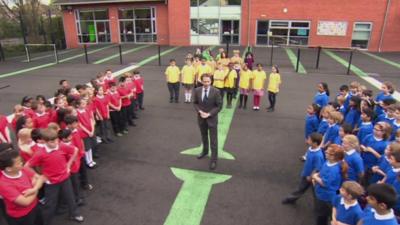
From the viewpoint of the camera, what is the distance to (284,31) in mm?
26469

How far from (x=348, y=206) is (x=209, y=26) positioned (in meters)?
26.1

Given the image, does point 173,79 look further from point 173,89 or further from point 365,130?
point 365,130

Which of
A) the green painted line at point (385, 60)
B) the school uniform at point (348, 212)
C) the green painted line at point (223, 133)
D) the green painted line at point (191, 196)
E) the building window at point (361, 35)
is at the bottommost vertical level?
the green painted line at point (191, 196)

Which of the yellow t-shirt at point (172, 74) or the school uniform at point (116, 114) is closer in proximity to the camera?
the school uniform at point (116, 114)

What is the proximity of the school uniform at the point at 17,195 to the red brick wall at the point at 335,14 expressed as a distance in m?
25.6

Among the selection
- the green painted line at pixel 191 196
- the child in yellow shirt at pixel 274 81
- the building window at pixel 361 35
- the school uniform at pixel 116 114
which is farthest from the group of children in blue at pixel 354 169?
the building window at pixel 361 35

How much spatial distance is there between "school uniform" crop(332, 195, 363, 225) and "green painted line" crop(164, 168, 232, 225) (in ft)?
6.93

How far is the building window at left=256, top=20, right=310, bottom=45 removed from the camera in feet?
85.1

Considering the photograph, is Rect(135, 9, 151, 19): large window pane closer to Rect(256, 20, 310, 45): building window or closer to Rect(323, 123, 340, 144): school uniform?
Rect(256, 20, 310, 45): building window

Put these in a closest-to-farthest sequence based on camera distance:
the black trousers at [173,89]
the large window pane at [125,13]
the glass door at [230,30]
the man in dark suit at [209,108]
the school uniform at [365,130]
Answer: the school uniform at [365,130] → the man in dark suit at [209,108] → the black trousers at [173,89] → the glass door at [230,30] → the large window pane at [125,13]

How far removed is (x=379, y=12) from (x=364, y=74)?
11626mm

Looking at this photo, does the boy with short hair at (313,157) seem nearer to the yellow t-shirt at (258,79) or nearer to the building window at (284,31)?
the yellow t-shirt at (258,79)

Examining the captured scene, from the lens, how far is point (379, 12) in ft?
79.6

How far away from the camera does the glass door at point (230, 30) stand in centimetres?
2738
